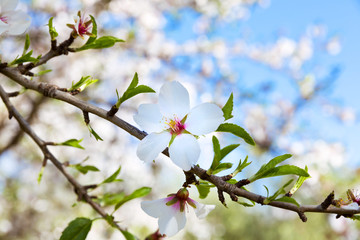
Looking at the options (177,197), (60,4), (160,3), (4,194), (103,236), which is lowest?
(177,197)

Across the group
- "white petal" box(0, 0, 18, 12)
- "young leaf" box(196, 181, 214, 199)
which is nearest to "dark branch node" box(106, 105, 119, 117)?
"young leaf" box(196, 181, 214, 199)

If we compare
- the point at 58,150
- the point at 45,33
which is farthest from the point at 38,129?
the point at 45,33

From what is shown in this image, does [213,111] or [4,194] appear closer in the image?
[213,111]

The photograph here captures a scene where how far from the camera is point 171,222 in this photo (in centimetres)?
41

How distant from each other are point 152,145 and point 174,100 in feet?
0.22

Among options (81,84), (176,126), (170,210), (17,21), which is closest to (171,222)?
(170,210)

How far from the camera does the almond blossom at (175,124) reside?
1.15 feet

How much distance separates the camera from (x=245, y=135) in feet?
1.21

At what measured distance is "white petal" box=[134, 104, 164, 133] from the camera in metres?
0.38

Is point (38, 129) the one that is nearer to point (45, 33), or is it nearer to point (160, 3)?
point (45, 33)

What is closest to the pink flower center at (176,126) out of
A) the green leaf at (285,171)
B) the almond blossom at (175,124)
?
the almond blossom at (175,124)

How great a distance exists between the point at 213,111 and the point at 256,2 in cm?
409

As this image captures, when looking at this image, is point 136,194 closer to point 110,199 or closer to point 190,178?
point 110,199

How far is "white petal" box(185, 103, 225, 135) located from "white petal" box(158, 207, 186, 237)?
0.10 m
